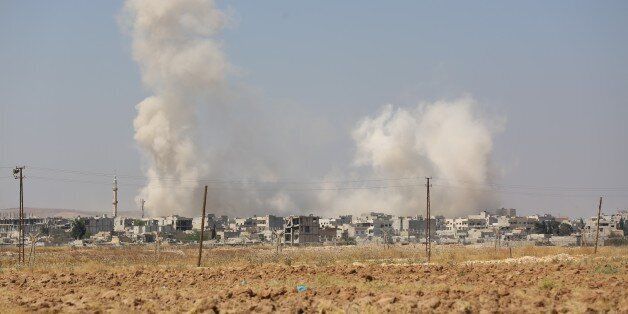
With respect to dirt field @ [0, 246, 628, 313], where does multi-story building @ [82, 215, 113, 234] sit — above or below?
below

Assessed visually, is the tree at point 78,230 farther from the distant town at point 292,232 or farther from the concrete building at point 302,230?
the concrete building at point 302,230

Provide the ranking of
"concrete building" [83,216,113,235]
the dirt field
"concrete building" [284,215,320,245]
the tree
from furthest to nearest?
"concrete building" [83,216,113,235], the tree, "concrete building" [284,215,320,245], the dirt field

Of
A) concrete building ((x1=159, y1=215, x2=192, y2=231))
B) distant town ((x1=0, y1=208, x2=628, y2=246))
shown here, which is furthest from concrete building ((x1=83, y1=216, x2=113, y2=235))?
concrete building ((x1=159, y1=215, x2=192, y2=231))

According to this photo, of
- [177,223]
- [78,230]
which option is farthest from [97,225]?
[177,223]

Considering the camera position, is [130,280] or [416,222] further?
[416,222]

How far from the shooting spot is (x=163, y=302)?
25141 millimetres

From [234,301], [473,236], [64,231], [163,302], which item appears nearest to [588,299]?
[234,301]

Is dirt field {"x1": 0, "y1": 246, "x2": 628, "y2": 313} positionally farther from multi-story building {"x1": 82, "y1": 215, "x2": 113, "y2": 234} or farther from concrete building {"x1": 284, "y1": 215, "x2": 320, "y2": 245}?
multi-story building {"x1": 82, "y1": 215, "x2": 113, "y2": 234}

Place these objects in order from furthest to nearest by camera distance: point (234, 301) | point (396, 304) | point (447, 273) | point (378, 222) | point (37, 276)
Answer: point (378, 222) → point (37, 276) → point (447, 273) → point (234, 301) → point (396, 304)

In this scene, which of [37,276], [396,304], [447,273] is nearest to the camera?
[396,304]

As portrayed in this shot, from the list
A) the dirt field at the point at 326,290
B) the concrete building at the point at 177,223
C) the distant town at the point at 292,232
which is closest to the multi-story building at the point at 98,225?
the distant town at the point at 292,232

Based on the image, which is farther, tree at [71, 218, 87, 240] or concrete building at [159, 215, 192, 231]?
concrete building at [159, 215, 192, 231]

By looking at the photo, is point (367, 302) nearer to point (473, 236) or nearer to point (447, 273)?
point (447, 273)

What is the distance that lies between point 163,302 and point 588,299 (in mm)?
12155
